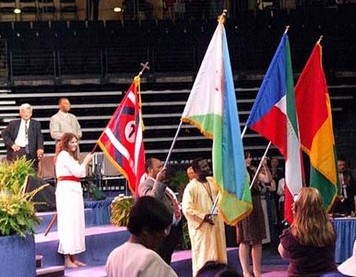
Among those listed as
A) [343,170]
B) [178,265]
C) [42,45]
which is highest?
[42,45]

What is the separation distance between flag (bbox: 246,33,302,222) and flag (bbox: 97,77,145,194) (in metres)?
1.82

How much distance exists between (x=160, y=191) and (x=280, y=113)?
1.72 metres

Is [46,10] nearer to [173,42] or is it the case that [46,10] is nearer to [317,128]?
[173,42]

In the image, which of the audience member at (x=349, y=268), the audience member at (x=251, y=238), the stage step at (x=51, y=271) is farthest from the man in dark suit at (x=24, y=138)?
the audience member at (x=349, y=268)

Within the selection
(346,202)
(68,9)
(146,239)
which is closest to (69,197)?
(346,202)

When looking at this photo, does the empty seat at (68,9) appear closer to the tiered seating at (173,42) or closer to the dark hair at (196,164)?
the tiered seating at (173,42)

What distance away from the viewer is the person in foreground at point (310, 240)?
577 cm

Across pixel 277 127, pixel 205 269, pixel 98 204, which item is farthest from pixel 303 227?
pixel 98 204

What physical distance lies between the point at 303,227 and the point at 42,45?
596 inches

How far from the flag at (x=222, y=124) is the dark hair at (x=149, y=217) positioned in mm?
4653

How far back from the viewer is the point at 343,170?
12594 mm

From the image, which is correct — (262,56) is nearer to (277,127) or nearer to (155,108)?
(155,108)

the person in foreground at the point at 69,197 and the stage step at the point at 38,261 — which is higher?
the person in foreground at the point at 69,197

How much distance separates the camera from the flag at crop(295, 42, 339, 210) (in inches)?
350
